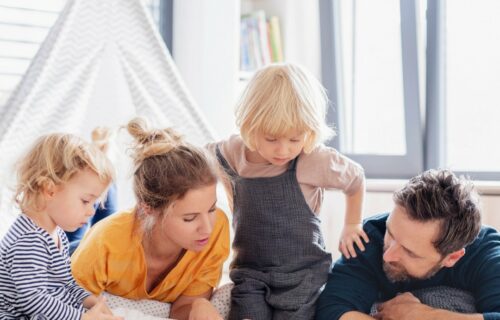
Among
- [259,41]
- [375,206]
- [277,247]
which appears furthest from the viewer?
[259,41]

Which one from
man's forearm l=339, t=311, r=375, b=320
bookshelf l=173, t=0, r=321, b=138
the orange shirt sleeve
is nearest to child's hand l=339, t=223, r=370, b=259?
man's forearm l=339, t=311, r=375, b=320

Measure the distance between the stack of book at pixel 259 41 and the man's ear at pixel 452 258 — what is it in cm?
166

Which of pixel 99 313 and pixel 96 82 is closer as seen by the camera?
pixel 99 313

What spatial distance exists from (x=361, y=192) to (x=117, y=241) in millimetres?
669

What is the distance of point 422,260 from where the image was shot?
1.78m

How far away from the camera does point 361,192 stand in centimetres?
199

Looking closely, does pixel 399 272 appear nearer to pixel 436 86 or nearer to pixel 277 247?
pixel 277 247

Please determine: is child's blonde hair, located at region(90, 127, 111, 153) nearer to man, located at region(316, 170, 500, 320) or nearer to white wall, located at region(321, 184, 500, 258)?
man, located at region(316, 170, 500, 320)

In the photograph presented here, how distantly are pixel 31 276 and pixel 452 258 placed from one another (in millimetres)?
992

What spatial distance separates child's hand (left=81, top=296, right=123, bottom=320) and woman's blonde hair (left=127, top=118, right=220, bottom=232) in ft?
0.89

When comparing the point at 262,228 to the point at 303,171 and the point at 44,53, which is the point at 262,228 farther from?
the point at 44,53

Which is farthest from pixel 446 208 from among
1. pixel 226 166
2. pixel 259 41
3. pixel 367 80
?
pixel 259 41

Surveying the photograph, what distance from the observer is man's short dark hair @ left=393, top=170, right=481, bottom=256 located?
68.5 inches

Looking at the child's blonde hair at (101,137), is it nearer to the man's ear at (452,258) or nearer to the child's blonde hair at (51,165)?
the child's blonde hair at (51,165)
